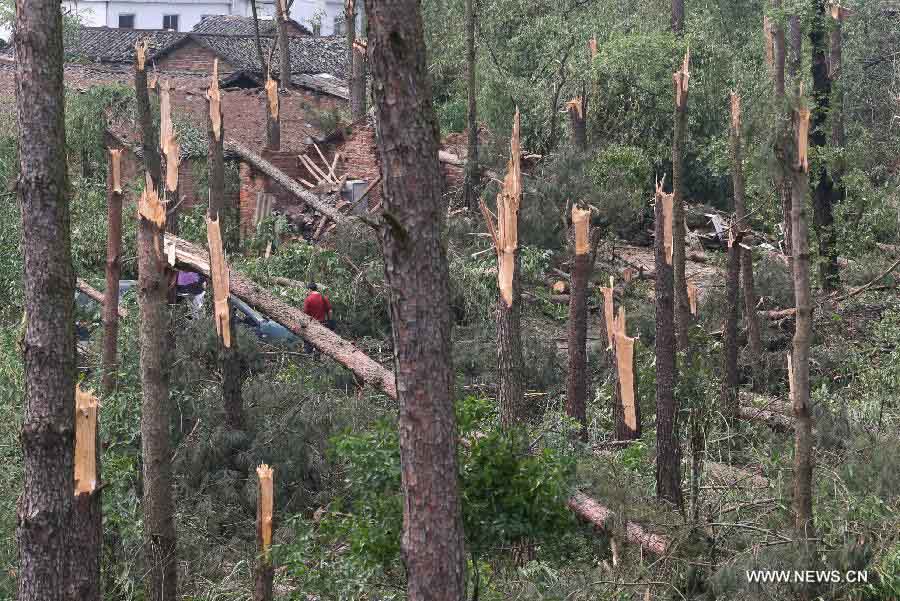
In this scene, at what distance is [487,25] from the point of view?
2488 centimetres

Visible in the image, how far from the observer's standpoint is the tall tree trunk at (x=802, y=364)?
306 inches

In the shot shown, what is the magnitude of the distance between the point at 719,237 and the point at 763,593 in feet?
44.6

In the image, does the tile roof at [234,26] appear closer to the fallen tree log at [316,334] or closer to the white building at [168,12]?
the white building at [168,12]

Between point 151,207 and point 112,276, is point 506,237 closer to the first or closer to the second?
point 151,207

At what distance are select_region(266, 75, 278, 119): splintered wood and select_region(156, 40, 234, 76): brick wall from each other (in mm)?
10710

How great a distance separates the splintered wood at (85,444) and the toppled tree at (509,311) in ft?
11.9

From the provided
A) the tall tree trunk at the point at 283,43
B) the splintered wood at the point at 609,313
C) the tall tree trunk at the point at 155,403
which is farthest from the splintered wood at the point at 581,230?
the tall tree trunk at the point at 283,43

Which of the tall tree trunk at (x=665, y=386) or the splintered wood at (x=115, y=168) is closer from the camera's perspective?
the tall tree trunk at (x=665, y=386)

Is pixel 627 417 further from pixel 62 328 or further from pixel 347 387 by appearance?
pixel 62 328

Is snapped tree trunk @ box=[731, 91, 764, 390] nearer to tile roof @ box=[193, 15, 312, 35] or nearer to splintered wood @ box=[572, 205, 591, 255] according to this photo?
splintered wood @ box=[572, 205, 591, 255]

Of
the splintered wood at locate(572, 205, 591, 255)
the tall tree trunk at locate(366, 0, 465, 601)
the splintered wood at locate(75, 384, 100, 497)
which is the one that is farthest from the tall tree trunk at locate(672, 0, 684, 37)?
the tall tree trunk at locate(366, 0, 465, 601)

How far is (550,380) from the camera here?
14445 mm

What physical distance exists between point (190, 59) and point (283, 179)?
47.1 ft

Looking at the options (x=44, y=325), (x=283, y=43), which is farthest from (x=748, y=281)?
(x=283, y=43)
